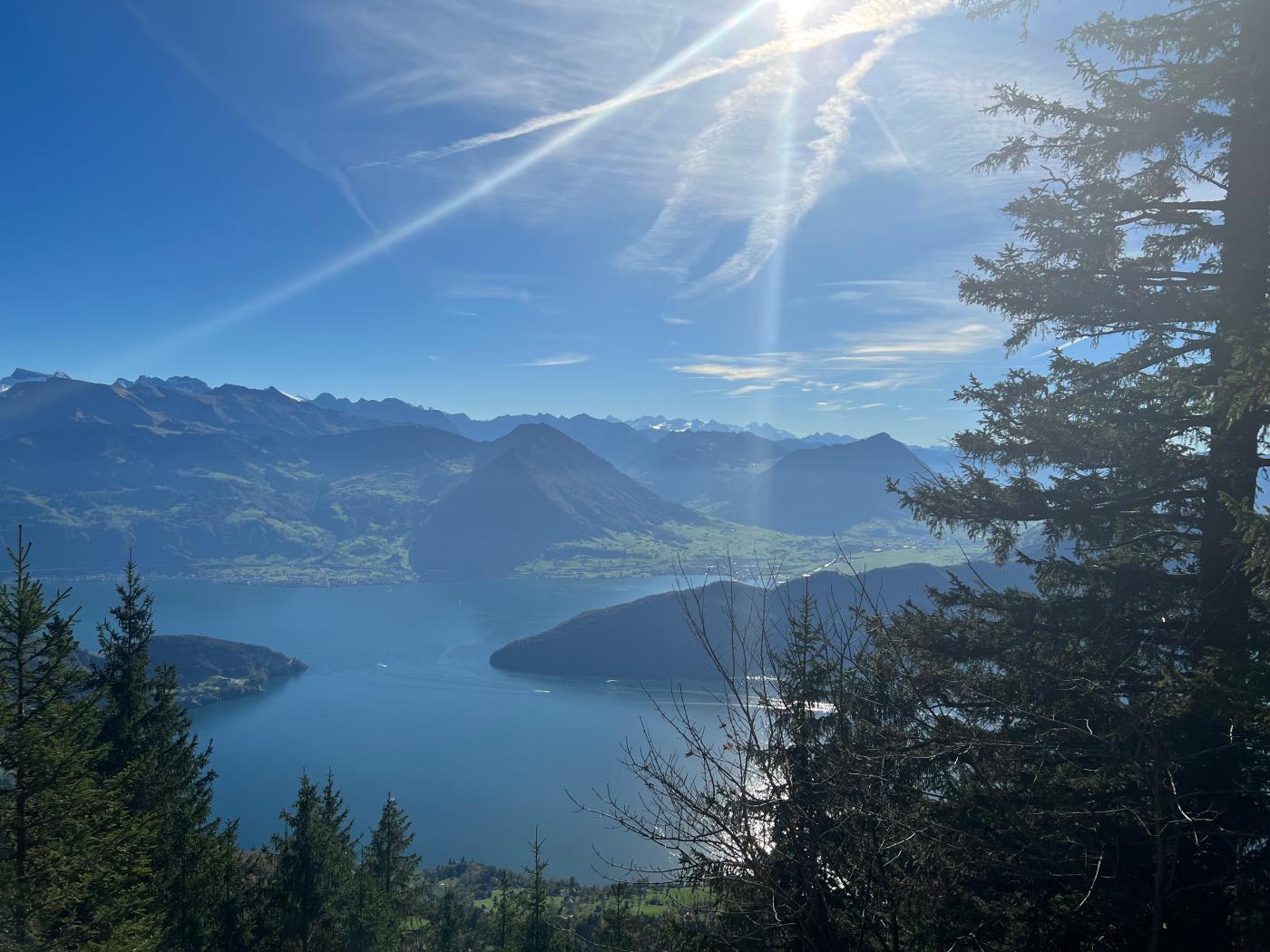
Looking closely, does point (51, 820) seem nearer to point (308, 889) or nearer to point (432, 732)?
point (308, 889)

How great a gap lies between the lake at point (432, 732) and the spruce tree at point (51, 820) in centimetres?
3635

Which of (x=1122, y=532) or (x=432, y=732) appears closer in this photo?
(x=1122, y=532)

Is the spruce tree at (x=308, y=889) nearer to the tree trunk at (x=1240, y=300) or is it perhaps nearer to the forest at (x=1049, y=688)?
the forest at (x=1049, y=688)

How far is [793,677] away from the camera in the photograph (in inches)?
167

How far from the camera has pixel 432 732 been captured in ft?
245

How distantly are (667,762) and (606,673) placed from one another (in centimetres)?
9672

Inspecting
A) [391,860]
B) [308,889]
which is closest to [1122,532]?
[308,889]

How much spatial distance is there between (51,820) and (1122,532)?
36.8 feet

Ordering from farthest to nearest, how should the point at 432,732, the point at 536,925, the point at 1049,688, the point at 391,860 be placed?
1. the point at 432,732
2. the point at 391,860
3. the point at 536,925
4. the point at 1049,688

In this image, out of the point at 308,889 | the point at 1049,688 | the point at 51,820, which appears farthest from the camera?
the point at 308,889

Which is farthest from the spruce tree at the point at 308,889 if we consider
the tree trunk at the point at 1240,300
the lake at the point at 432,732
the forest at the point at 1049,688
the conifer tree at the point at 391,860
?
the lake at the point at 432,732

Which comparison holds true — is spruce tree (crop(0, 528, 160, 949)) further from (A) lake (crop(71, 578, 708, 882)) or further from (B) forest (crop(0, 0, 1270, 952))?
(A) lake (crop(71, 578, 708, 882))

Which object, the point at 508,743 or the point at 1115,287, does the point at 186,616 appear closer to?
the point at 508,743

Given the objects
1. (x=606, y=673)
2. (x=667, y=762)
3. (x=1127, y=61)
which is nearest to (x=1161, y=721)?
(x=667, y=762)
